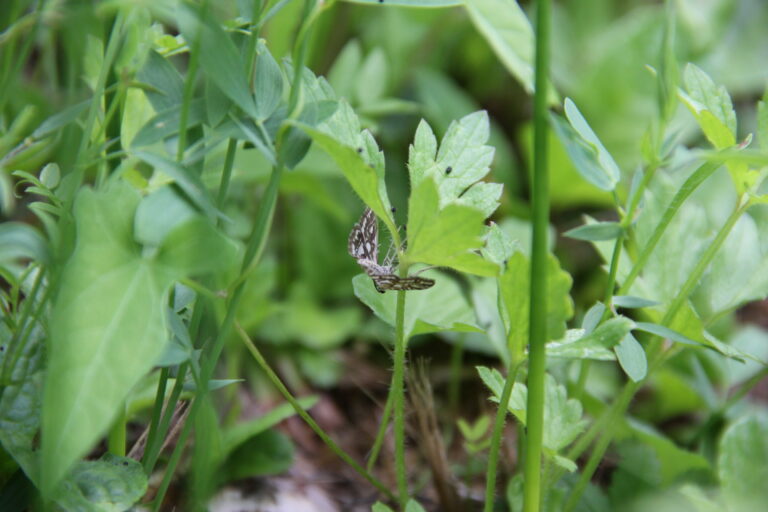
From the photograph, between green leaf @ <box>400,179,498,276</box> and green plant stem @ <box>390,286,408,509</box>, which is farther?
green plant stem @ <box>390,286,408,509</box>

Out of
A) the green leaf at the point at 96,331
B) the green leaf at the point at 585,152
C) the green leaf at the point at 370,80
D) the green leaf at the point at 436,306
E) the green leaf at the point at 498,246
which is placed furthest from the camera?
the green leaf at the point at 370,80

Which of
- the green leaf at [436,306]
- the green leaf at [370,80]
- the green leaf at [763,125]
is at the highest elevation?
the green leaf at [763,125]

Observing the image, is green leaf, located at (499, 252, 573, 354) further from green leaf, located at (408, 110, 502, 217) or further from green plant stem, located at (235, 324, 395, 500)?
green plant stem, located at (235, 324, 395, 500)

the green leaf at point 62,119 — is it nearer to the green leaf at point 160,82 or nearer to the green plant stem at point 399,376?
the green leaf at point 160,82

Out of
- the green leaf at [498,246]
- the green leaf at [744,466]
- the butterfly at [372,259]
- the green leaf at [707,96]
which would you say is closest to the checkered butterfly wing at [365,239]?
the butterfly at [372,259]

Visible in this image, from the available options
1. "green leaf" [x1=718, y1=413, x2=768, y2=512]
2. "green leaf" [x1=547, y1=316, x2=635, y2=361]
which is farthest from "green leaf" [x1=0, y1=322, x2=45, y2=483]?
"green leaf" [x1=718, y1=413, x2=768, y2=512]

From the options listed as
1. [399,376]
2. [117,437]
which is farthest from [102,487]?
[399,376]

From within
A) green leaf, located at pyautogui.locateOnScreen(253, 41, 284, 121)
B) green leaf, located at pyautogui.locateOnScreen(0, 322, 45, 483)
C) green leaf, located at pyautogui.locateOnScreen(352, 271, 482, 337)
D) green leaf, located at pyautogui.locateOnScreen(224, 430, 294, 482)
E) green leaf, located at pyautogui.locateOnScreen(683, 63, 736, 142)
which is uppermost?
green leaf, located at pyautogui.locateOnScreen(253, 41, 284, 121)
